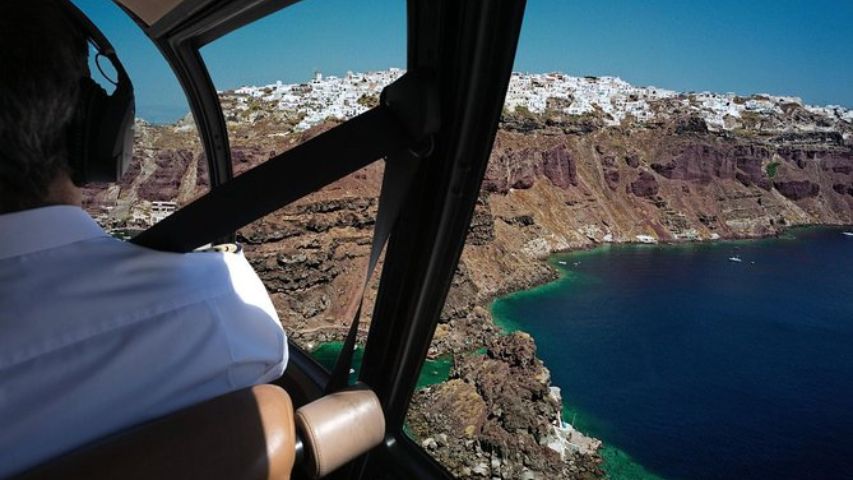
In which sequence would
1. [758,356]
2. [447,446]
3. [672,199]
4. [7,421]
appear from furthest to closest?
[672,199]
[758,356]
[447,446]
[7,421]

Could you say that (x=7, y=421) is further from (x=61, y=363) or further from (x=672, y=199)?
(x=672, y=199)

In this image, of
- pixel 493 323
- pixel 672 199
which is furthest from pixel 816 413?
pixel 672 199

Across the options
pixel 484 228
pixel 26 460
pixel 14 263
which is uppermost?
pixel 14 263

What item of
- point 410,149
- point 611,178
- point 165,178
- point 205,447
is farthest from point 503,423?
point 611,178

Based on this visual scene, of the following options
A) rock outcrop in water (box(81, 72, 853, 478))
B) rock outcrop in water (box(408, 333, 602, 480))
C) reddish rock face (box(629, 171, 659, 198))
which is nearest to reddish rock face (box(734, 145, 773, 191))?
rock outcrop in water (box(81, 72, 853, 478))

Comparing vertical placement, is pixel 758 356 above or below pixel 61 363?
below

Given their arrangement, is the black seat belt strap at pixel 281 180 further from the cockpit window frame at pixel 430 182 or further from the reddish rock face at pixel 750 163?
the reddish rock face at pixel 750 163

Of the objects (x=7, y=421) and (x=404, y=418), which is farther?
(x=404, y=418)
